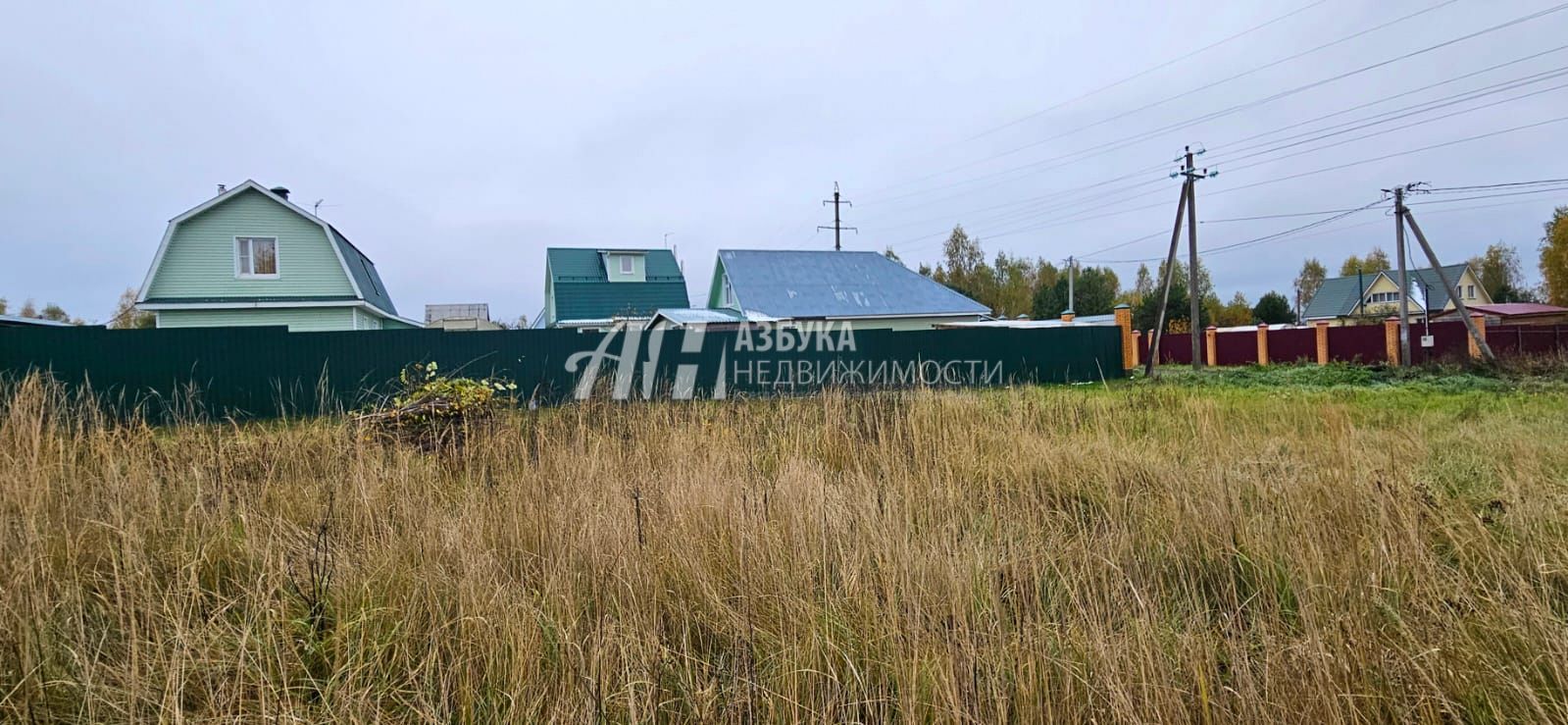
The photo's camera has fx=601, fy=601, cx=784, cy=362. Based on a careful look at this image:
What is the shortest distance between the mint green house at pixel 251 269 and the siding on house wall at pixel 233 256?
2 centimetres

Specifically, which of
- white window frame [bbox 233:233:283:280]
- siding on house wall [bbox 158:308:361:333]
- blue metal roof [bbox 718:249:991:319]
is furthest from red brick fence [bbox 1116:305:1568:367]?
white window frame [bbox 233:233:283:280]

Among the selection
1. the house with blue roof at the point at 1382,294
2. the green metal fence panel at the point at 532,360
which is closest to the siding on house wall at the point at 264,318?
the green metal fence panel at the point at 532,360

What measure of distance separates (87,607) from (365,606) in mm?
877

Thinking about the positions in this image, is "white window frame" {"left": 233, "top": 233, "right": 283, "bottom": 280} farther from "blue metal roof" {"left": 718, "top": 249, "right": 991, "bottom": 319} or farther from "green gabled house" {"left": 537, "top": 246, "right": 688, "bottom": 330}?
"blue metal roof" {"left": 718, "top": 249, "right": 991, "bottom": 319}

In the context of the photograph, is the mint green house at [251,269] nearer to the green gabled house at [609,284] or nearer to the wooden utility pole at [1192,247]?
the green gabled house at [609,284]

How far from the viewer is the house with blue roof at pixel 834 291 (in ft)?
65.9

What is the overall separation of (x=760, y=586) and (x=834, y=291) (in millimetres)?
19442

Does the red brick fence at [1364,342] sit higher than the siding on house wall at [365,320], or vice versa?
the siding on house wall at [365,320]

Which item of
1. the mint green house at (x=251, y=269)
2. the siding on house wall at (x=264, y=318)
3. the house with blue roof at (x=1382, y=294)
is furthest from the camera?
the house with blue roof at (x=1382, y=294)

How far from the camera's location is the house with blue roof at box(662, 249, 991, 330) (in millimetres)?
20078

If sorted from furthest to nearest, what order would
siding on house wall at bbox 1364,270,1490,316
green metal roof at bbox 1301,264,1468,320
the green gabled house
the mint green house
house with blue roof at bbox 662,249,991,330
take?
green metal roof at bbox 1301,264,1468,320, siding on house wall at bbox 1364,270,1490,316, the green gabled house, house with blue roof at bbox 662,249,991,330, the mint green house

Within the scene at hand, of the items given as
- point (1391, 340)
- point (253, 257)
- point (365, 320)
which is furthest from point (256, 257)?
point (1391, 340)

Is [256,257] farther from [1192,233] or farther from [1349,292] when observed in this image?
[1349,292]

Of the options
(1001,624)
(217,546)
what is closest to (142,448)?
(217,546)
